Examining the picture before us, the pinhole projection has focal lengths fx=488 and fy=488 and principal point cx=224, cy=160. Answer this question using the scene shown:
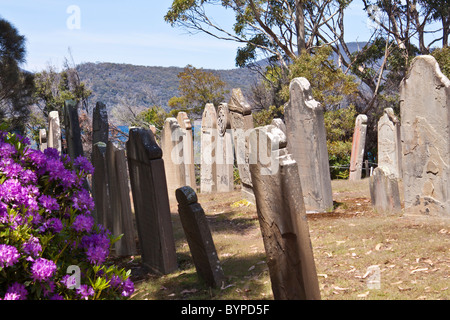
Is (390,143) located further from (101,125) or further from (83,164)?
(83,164)

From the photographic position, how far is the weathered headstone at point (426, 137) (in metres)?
7.82

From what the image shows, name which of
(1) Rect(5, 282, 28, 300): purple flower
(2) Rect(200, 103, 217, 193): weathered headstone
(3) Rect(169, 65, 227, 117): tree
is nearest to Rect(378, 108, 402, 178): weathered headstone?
(2) Rect(200, 103, 217, 193): weathered headstone

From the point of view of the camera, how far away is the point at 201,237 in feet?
19.8

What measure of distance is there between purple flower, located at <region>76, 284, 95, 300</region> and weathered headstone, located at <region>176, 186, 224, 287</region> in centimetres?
259

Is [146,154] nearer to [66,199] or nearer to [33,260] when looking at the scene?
[66,199]

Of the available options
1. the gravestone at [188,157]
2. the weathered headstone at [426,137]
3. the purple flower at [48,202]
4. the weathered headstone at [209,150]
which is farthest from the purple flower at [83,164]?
the weathered headstone at [209,150]

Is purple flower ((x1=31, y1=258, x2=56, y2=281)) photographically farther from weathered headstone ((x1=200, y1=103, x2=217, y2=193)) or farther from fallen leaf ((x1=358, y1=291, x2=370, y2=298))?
weathered headstone ((x1=200, y1=103, x2=217, y2=193))

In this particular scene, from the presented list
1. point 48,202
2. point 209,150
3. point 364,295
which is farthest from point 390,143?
point 48,202

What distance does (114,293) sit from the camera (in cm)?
362

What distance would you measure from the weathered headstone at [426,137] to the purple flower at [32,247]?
6.60 meters

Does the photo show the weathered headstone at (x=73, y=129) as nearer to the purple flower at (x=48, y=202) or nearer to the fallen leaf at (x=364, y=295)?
the purple flower at (x=48, y=202)

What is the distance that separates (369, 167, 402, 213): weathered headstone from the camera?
880 cm

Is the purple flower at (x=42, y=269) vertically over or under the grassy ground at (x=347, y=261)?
over

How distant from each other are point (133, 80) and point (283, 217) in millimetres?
65948
